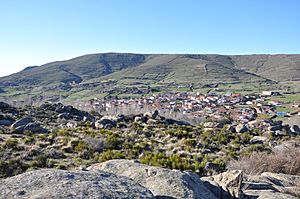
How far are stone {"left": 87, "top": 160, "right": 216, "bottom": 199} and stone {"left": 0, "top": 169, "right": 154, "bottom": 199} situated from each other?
0.68 metres

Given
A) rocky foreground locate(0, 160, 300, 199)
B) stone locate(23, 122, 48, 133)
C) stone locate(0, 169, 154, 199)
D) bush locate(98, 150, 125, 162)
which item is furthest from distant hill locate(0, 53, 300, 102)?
stone locate(0, 169, 154, 199)

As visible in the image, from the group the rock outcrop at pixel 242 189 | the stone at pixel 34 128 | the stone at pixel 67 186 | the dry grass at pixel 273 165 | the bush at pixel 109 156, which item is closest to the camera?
the stone at pixel 67 186

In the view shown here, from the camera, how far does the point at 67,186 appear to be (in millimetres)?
4383

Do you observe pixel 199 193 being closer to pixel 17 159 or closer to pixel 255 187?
pixel 255 187

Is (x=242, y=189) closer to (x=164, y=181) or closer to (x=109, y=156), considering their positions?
(x=164, y=181)

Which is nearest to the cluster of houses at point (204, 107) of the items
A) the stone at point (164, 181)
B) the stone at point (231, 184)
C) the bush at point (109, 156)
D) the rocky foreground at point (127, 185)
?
the bush at point (109, 156)

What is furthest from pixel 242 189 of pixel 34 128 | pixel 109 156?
pixel 34 128

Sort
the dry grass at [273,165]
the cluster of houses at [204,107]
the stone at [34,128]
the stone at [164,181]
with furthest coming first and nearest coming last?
1. the cluster of houses at [204,107]
2. the stone at [34,128]
3. the dry grass at [273,165]
4. the stone at [164,181]

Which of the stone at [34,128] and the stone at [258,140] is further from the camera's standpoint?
the stone at [34,128]

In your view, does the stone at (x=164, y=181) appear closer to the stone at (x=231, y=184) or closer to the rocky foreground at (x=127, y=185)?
the rocky foreground at (x=127, y=185)

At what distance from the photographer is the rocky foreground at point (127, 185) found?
427 cm

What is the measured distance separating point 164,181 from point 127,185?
1035 millimetres

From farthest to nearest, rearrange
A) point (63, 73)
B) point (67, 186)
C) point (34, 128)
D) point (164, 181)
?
point (63, 73) → point (34, 128) → point (164, 181) → point (67, 186)

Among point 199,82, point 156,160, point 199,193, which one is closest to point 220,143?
point 156,160
